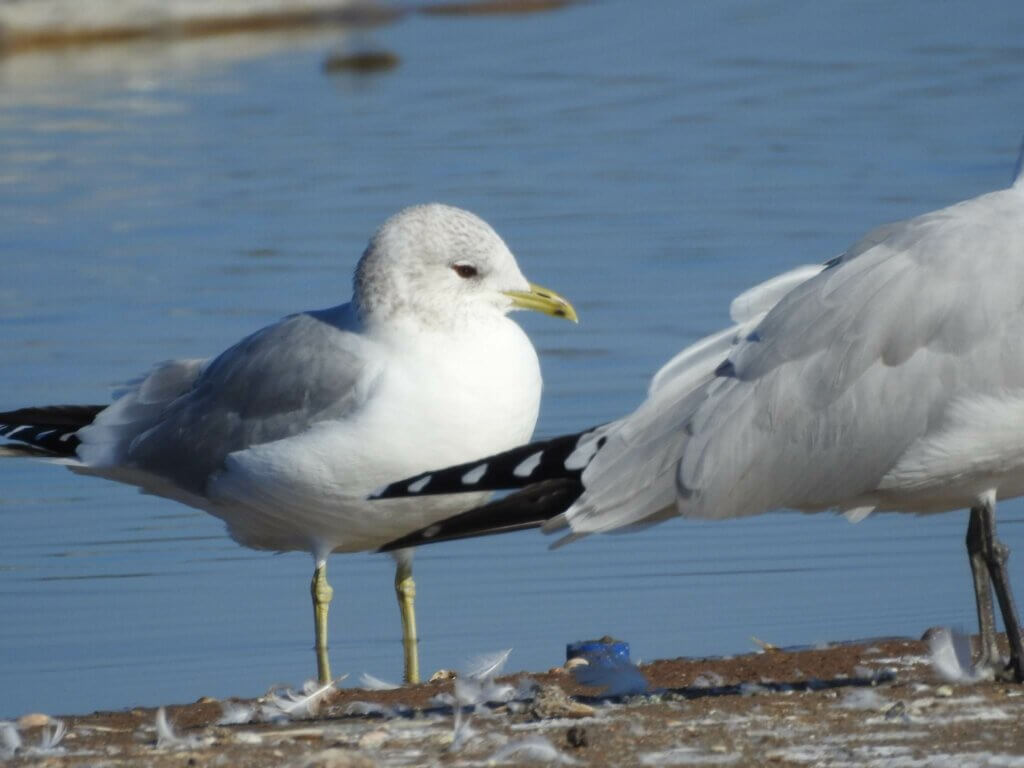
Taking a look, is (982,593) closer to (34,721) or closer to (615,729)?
(615,729)

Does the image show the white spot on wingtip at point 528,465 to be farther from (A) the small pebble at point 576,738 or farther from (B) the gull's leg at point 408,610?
(B) the gull's leg at point 408,610

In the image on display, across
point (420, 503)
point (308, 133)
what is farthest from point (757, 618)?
point (308, 133)

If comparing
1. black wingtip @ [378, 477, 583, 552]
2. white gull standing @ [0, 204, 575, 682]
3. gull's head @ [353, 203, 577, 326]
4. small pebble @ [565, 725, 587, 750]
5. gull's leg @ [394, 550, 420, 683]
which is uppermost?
gull's head @ [353, 203, 577, 326]

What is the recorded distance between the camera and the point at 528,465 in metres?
5.30

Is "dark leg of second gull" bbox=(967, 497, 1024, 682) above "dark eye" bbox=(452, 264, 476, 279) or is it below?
below

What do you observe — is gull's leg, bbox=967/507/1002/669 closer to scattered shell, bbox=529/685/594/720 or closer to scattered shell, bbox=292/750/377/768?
scattered shell, bbox=529/685/594/720

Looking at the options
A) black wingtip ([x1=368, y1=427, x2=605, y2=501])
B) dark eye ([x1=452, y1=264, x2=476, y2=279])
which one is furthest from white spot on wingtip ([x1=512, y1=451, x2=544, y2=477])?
dark eye ([x1=452, y1=264, x2=476, y2=279])

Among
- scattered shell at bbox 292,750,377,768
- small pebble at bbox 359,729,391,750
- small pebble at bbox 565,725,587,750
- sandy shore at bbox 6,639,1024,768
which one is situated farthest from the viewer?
small pebble at bbox 359,729,391,750

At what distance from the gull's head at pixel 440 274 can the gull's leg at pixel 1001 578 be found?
Result: 1.59m

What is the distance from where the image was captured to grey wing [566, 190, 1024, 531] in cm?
516

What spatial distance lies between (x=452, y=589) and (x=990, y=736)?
10.0 ft

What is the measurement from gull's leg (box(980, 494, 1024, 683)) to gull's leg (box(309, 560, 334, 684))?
199 centimetres

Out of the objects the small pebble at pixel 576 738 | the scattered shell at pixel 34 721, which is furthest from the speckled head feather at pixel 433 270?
the small pebble at pixel 576 738

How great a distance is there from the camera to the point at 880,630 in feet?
22.1
